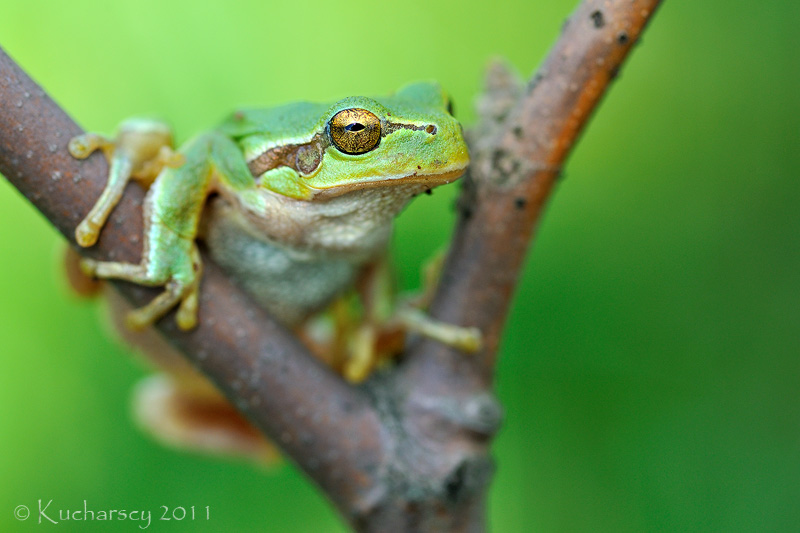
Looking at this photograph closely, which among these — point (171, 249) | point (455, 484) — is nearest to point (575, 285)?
point (455, 484)

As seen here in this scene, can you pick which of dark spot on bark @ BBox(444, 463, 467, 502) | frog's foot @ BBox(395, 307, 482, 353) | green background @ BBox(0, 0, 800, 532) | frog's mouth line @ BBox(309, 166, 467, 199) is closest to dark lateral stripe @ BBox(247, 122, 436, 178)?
frog's mouth line @ BBox(309, 166, 467, 199)

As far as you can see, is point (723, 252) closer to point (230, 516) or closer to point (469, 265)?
point (469, 265)

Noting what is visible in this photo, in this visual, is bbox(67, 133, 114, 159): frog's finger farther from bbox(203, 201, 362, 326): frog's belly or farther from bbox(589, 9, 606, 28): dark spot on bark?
bbox(589, 9, 606, 28): dark spot on bark

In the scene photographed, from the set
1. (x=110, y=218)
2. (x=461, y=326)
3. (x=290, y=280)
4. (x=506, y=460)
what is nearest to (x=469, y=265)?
(x=461, y=326)

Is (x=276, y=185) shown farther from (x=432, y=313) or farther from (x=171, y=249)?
(x=432, y=313)

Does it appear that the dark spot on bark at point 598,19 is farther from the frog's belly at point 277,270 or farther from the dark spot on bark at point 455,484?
the dark spot on bark at point 455,484

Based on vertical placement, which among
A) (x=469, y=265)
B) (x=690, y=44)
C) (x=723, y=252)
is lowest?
(x=469, y=265)

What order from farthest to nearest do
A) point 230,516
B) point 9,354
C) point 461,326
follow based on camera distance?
point 230,516, point 9,354, point 461,326
